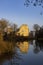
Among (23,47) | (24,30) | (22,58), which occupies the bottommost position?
(23,47)

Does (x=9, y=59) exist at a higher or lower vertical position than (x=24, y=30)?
lower

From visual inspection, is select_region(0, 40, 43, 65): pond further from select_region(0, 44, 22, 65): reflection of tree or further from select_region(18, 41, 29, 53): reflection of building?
select_region(18, 41, 29, 53): reflection of building

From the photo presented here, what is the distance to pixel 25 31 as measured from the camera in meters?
116

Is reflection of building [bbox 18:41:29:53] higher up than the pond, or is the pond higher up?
the pond

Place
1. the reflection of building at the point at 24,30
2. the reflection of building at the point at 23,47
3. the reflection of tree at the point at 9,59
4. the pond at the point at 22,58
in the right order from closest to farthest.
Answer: the reflection of tree at the point at 9,59
the pond at the point at 22,58
the reflection of building at the point at 23,47
the reflection of building at the point at 24,30

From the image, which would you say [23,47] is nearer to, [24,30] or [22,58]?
[22,58]

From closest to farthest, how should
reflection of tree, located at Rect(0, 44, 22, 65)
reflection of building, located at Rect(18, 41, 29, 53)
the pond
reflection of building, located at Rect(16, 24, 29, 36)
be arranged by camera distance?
reflection of tree, located at Rect(0, 44, 22, 65)
the pond
reflection of building, located at Rect(18, 41, 29, 53)
reflection of building, located at Rect(16, 24, 29, 36)

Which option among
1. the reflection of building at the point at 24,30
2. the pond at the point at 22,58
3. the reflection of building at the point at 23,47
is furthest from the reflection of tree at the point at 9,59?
the reflection of building at the point at 24,30

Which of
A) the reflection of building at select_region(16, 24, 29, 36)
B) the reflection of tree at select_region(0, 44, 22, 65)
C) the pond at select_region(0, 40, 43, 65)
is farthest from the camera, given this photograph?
the reflection of building at select_region(16, 24, 29, 36)

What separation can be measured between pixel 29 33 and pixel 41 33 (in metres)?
37.1

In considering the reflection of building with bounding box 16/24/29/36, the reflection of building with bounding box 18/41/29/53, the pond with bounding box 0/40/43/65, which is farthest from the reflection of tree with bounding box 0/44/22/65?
the reflection of building with bounding box 16/24/29/36

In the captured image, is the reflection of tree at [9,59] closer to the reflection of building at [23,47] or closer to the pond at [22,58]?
the pond at [22,58]

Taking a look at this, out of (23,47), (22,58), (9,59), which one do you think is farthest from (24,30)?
(9,59)

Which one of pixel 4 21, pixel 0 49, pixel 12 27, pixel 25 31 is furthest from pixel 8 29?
pixel 0 49
